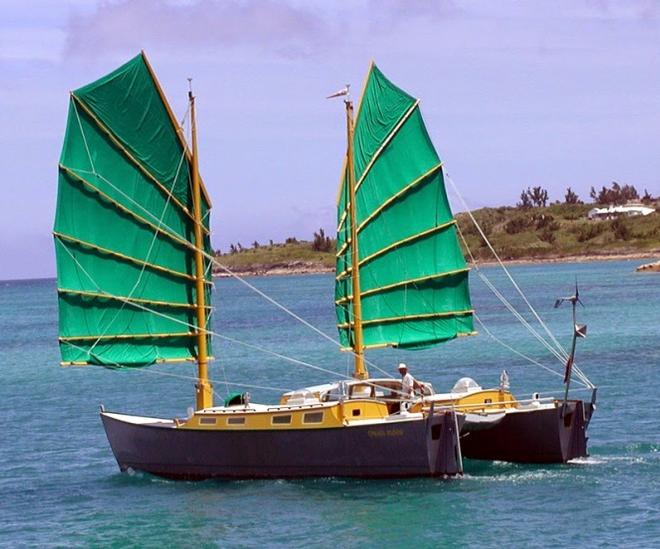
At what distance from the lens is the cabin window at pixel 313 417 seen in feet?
95.4

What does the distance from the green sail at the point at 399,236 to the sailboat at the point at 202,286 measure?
33 millimetres

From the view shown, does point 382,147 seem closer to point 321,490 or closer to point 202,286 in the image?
point 202,286

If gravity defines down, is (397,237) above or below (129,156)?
below

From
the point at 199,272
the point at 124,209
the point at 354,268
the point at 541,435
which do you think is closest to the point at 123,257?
the point at 124,209

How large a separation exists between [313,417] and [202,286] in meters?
4.98

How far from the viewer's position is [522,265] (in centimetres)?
19112

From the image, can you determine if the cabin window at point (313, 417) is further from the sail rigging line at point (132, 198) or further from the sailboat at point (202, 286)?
the sail rigging line at point (132, 198)

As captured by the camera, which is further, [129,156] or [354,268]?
[354,268]

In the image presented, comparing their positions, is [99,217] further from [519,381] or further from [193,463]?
[519,381]

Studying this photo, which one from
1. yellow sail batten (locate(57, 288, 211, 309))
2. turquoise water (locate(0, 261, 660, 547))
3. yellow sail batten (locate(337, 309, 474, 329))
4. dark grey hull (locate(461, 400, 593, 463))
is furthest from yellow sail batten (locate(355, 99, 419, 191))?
turquoise water (locate(0, 261, 660, 547))

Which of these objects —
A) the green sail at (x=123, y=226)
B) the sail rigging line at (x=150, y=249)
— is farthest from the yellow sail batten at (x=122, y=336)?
the sail rigging line at (x=150, y=249)

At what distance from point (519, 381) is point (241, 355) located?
2068 cm

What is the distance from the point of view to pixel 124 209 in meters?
32.1

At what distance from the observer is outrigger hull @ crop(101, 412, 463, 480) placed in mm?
28562
